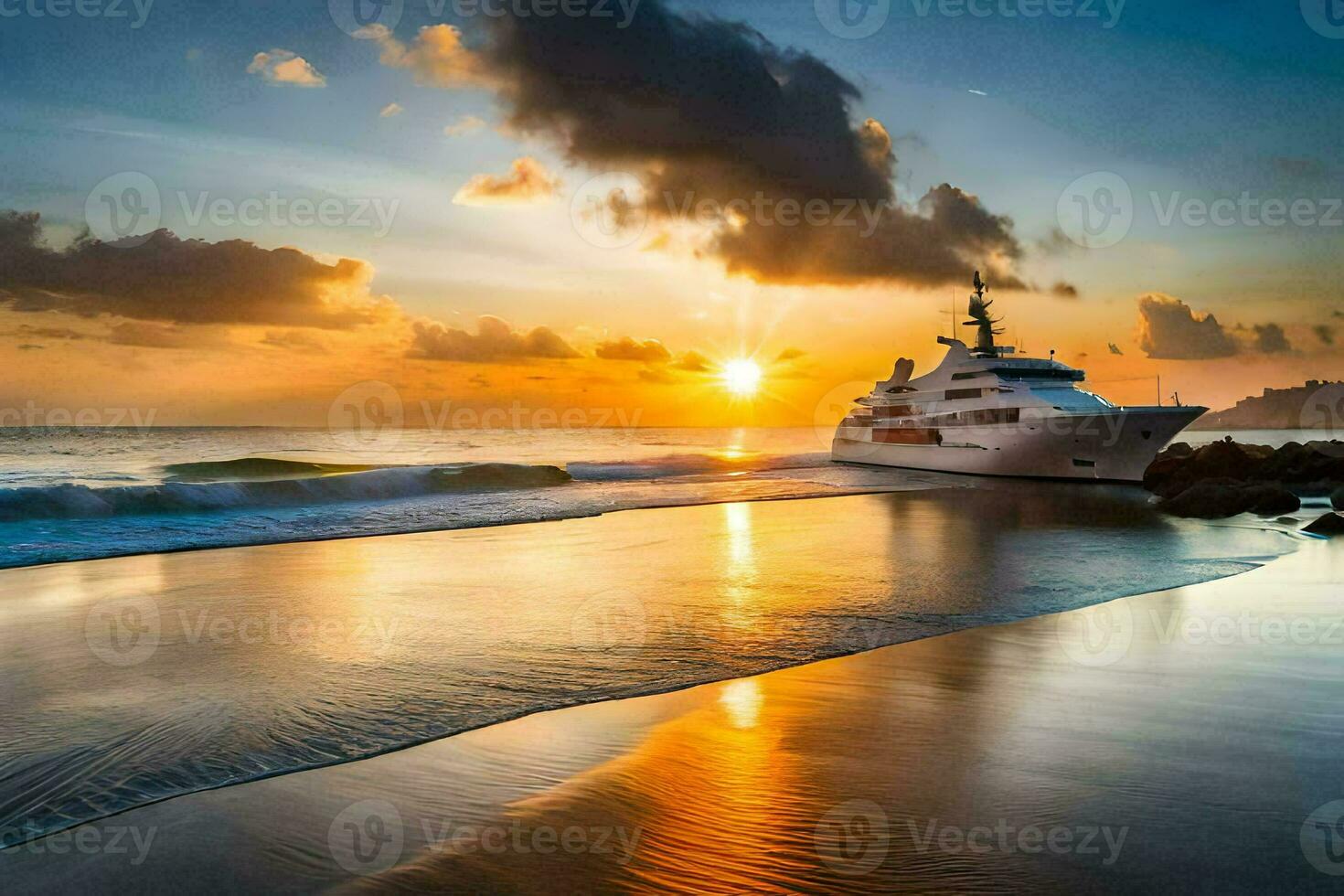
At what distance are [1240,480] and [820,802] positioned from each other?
3130cm

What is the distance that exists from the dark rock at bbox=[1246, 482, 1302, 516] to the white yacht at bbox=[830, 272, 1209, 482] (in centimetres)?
1452

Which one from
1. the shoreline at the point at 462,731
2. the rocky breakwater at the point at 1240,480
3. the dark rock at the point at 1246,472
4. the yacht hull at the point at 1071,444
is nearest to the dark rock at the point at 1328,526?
the rocky breakwater at the point at 1240,480

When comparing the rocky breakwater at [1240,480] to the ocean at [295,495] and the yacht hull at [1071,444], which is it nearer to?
the yacht hull at [1071,444]

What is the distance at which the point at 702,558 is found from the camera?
45.4ft

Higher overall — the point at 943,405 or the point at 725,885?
the point at 943,405

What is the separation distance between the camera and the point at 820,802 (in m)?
3.98

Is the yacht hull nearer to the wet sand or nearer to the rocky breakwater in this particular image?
the rocky breakwater

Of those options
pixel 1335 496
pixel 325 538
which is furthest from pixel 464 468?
pixel 1335 496

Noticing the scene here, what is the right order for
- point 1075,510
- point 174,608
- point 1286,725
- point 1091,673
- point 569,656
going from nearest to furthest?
point 1286,725, point 1091,673, point 569,656, point 174,608, point 1075,510

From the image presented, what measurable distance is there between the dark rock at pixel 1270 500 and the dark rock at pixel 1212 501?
0.08m

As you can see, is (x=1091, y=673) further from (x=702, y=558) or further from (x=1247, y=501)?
(x=1247, y=501)

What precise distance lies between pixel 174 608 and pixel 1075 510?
2328 centimetres

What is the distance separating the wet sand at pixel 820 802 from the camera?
130 inches

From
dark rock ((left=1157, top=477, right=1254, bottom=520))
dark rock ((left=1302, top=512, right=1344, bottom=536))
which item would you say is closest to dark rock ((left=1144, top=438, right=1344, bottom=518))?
dark rock ((left=1157, top=477, right=1254, bottom=520))
